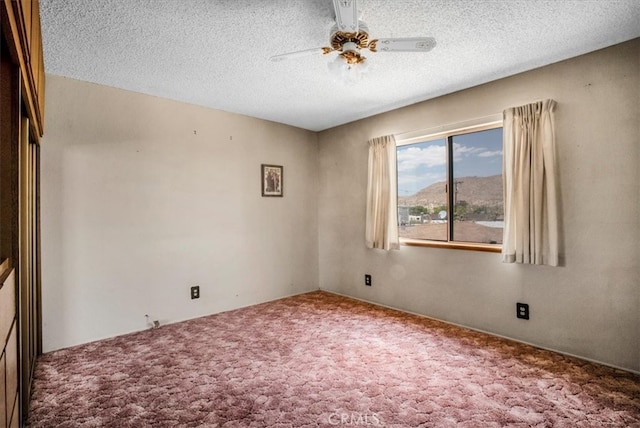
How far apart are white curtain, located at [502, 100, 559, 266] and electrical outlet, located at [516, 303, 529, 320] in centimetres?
40

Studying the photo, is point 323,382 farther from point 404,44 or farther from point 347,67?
point 404,44

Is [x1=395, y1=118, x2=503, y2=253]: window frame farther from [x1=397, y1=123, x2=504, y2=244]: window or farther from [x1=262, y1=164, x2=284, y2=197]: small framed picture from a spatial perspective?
[x1=262, y1=164, x2=284, y2=197]: small framed picture

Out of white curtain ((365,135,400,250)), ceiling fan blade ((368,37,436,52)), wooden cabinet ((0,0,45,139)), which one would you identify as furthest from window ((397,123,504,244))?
wooden cabinet ((0,0,45,139))

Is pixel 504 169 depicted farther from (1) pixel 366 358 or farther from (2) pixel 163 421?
(2) pixel 163 421

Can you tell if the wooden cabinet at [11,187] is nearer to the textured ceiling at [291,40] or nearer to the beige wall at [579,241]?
the textured ceiling at [291,40]

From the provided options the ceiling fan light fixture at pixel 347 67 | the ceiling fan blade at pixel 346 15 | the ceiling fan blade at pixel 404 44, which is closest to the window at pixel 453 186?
the ceiling fan blade at pixel 404 44

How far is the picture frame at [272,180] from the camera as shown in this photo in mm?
4246

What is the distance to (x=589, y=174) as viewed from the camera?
2.49 metres

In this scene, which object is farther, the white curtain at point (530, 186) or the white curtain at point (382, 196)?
the white curtain at point (382, 196)

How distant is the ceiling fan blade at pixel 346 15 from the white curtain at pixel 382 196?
2083 millimetres

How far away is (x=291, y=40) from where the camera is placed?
7.49ft

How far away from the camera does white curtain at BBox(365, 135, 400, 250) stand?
3.77m

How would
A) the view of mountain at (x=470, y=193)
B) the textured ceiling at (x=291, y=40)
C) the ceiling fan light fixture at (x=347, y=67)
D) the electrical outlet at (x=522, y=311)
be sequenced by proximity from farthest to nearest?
the view of mountain at (x=470, y=193), the electrical outlet at (x=522, y=311), the ceiling fan light fixture at (x=347, y=67), the textured ceiling at (x=291, y=40)

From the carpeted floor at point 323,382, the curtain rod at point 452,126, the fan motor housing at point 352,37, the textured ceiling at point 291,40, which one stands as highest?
the textured ceiling at point 291,40
